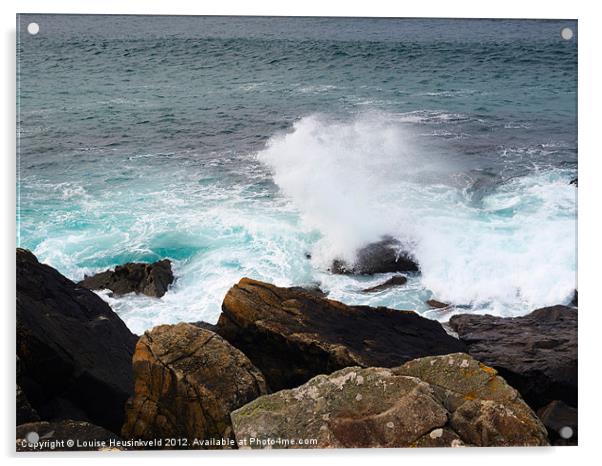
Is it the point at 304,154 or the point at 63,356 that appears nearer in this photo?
the point at 63,356

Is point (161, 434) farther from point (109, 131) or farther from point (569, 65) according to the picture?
point (569, 65)

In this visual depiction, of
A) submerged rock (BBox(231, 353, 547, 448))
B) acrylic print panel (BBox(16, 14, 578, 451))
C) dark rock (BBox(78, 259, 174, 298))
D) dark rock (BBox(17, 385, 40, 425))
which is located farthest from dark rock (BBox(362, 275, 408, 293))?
dark rock (BBox(17, 385, 40, 425))

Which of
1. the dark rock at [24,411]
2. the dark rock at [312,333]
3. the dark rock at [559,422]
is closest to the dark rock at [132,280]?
the dark rock at [312,333]

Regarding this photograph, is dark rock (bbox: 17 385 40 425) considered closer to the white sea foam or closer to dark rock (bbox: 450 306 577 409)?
the white sea foam

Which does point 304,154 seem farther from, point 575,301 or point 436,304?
point 575,301

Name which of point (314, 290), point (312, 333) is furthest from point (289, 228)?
point (312, 333)

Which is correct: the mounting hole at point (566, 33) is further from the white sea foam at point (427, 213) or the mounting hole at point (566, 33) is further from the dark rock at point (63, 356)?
the dark rock at point (63, 356)
